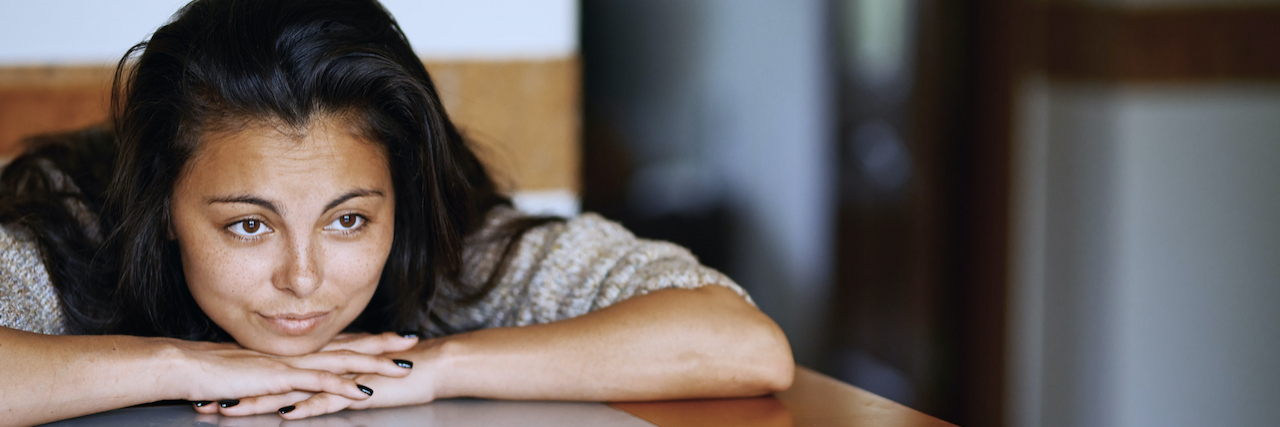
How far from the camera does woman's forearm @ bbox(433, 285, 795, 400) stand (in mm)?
933

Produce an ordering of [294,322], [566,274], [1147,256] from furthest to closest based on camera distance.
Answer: [1147,256], [566,274], [294,322]

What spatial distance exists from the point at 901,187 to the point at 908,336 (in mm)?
398

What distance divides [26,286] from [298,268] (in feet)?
1.15

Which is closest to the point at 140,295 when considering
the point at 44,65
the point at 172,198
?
the point at 172,198

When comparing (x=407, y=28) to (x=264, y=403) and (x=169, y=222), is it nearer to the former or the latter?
(x=169, y=222)

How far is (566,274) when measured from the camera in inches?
45.5

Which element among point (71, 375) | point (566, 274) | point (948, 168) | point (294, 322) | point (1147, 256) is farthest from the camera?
point (948, 168)

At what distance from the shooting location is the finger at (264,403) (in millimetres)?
855

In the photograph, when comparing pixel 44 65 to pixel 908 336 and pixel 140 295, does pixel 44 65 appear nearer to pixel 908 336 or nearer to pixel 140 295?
pixel 140 295

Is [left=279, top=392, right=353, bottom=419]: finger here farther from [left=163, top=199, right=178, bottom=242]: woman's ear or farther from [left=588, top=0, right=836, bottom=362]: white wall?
[left=588, top=0, right=836, bottom=362]: white wall

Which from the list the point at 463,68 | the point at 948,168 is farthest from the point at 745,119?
the point at 463,68

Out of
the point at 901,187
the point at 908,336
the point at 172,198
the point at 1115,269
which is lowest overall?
the point at 908,336

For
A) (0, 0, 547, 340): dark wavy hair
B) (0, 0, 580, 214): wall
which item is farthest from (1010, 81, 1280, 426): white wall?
(0, 0, 547, 340): dark wavy hair

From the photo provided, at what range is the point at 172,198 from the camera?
3.08 feet
